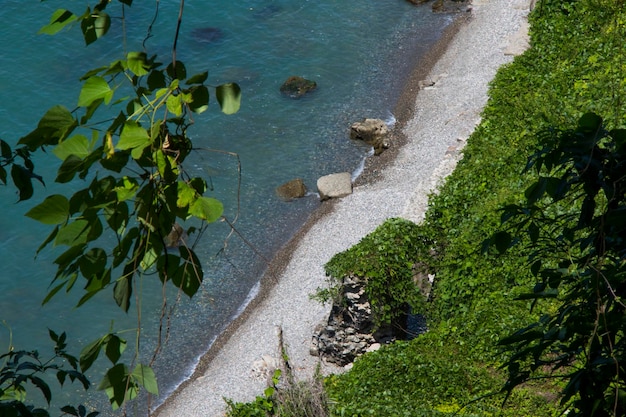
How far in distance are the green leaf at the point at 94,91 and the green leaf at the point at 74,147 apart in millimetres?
132

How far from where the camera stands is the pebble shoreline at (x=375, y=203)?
16.8m

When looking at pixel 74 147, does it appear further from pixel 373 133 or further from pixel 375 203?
pixel 373 133

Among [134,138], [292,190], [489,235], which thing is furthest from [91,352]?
[292,190]

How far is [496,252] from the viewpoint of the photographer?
41.9ft

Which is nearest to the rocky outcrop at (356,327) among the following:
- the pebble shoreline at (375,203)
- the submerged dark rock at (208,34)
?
the pebble shoreline at (375,203)

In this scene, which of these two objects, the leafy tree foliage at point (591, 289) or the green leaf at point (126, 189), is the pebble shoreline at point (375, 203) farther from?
the green leaf at point (126, 189)

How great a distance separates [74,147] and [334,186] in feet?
63.0

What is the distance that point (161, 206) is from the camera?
10.1ft

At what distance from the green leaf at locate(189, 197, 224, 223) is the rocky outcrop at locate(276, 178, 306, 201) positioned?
19458 millimetres

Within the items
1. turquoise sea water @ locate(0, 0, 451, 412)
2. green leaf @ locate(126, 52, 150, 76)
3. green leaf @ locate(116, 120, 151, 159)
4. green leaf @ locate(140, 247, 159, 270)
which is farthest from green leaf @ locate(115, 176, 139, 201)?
turquoise sea water @ locate(0, 0, 451, 412)

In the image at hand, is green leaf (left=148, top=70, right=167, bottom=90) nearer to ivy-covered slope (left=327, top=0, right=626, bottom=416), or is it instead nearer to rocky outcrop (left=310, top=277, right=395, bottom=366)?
ivy-covered slope (left=327, top=0, right=626, bottom=416)

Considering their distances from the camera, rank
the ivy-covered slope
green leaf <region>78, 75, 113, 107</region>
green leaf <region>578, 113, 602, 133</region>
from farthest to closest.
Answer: the ivy-covered slope, green leaf <region>578, 113, 602, 133</region>, green leaf <region>78, 75, 113, 107</region>

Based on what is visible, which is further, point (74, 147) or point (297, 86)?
point (297, 86)

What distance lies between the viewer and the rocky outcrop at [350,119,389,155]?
23.7 m
